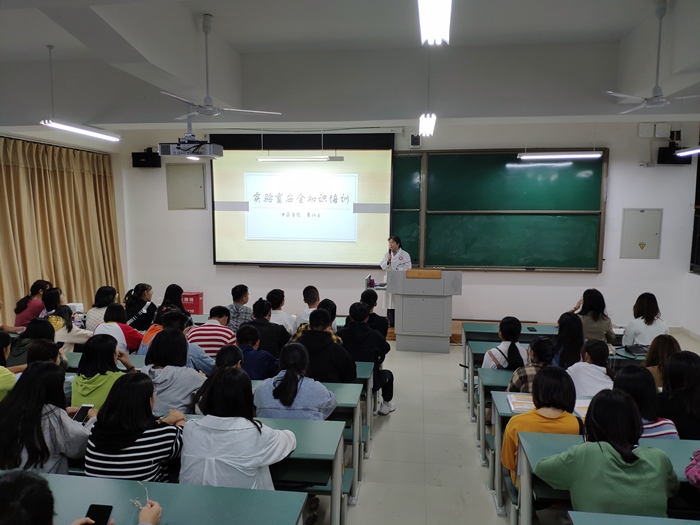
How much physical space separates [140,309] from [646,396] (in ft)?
13.9

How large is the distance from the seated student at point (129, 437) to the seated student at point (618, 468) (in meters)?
1.64

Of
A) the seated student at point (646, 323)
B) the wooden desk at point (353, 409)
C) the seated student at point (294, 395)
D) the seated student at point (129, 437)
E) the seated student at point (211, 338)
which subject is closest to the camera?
the seated student at point (129, 437)

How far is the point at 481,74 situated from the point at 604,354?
10.6 feet

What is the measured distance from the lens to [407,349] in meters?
6.36

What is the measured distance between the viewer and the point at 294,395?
2.59 m

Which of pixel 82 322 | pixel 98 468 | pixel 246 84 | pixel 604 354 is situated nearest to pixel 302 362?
pixel 98 468

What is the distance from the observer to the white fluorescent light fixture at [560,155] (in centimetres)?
649

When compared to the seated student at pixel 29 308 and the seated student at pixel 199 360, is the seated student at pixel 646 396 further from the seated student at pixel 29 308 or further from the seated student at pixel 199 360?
the seated student at pixel 29 308

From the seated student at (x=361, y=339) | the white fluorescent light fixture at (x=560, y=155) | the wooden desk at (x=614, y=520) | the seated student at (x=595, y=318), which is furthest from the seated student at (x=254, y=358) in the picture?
the white fluorescent light fixture at (x=560, y=155)

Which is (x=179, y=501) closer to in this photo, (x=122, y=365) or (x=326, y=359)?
(x=326, y=359)

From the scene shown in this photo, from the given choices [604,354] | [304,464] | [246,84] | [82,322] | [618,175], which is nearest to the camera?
[304,464]

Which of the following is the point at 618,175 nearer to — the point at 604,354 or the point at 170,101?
the point at 604,354

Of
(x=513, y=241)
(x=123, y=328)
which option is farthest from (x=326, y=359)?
(x=513, y=241)

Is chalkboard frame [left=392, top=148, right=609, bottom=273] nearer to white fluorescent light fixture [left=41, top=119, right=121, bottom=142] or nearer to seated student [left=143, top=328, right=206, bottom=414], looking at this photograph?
white fluorescent light fixture [left=41, top=119, right=121, bottom=142]
